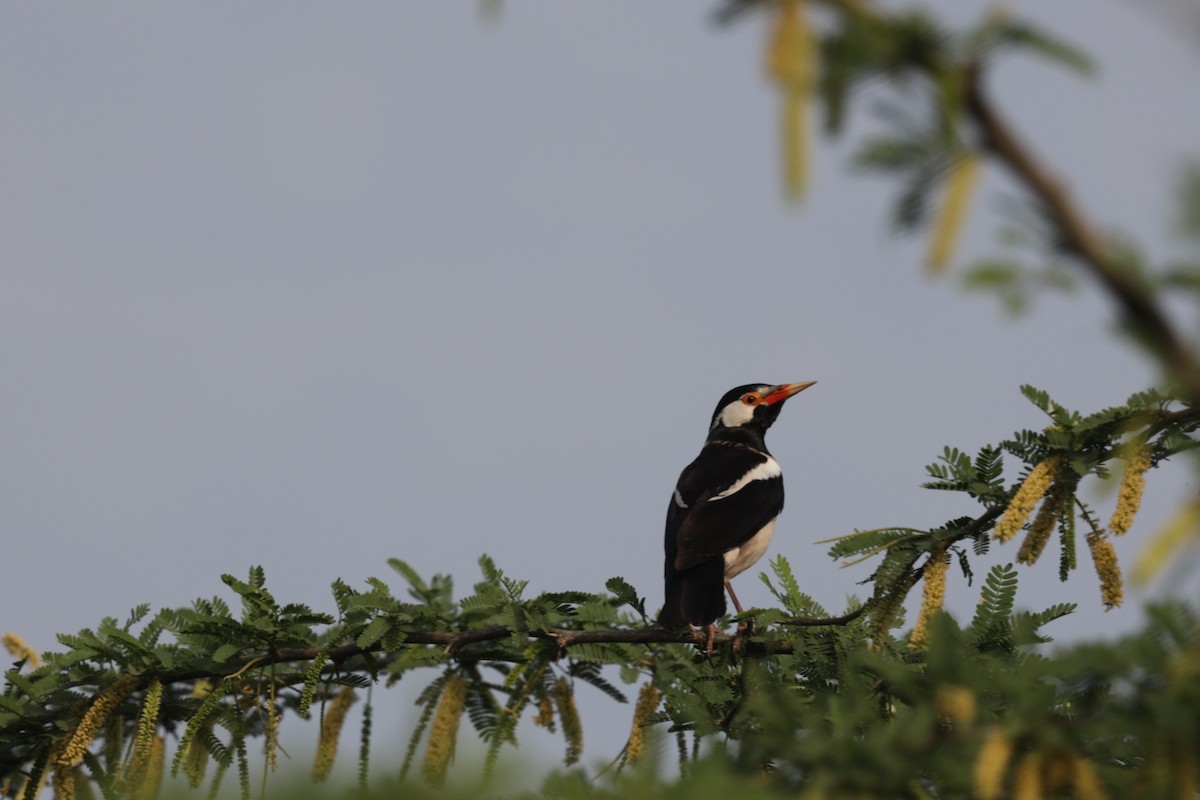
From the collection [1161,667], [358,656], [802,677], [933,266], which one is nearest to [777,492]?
[802,677]

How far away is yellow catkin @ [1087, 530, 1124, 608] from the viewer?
14.6 ft

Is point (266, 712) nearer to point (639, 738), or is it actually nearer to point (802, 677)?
point (639, 738)

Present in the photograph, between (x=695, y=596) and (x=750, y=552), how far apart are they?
238cm

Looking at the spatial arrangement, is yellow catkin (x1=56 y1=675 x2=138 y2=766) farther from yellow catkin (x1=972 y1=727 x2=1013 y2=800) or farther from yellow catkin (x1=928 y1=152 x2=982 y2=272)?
yellow catkin (x1=928 y1=152 x2=982 y2=272)

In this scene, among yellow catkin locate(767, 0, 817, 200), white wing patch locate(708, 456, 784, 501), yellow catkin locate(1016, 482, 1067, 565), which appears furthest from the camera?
white wing patch locate(708, 456, 784, 501)

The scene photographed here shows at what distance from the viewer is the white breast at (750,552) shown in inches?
367

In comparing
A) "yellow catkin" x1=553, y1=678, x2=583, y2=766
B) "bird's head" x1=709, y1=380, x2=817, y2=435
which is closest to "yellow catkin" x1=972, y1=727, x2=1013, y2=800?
"yellow catkin" x1=553, y1=678, x2=583, y2=766

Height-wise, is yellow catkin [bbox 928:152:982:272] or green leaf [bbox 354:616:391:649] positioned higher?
green leaf [bbox 354:616:391:649]

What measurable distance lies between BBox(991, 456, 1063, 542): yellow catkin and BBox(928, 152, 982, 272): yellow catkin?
101 inches

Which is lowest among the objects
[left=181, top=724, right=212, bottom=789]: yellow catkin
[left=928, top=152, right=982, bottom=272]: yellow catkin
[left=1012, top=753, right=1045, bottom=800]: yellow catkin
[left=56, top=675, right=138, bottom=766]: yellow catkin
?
[left=1012, top=753, right=1045, bottom=800]: yellow catkin

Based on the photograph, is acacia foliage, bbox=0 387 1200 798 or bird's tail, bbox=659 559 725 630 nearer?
acacia foliage, bbox=0 387 1200 798

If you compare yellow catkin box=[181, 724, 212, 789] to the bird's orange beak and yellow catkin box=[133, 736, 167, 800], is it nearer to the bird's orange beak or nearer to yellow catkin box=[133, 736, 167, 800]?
yellow catkin box=[133, 736, 167, 800]

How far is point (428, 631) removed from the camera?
5.35 meters

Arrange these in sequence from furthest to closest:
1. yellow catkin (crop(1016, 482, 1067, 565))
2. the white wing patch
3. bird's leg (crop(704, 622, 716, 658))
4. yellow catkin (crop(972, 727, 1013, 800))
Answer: the white wing patch, bird's leg (crop(704, 622, 716, 658)), yellow catkin (crop(1016, 482, 1067, 565)), yellow catkin (crop(972, 727, 1013, 800))
